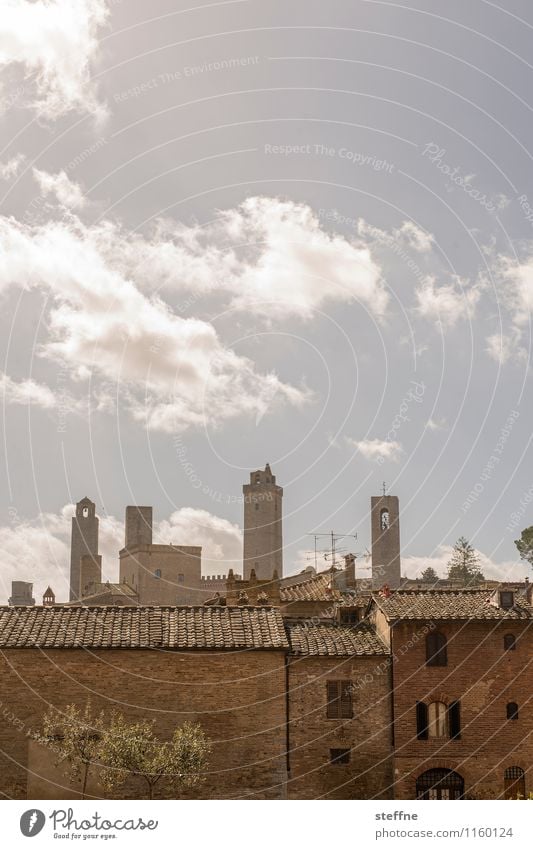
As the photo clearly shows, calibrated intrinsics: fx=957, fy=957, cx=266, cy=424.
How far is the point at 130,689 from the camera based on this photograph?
34125 millimetres

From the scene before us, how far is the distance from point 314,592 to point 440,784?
1685 cm

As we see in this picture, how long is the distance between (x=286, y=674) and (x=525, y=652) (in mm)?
9272

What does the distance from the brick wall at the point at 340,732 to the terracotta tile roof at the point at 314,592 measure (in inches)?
414

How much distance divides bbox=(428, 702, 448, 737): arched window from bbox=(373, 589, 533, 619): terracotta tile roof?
3299 mm

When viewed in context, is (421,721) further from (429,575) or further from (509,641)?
(429,575)

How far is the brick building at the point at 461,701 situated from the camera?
115 ft

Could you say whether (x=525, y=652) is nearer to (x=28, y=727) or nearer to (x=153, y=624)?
(x=153, y=624)

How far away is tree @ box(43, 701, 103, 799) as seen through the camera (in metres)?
31.3

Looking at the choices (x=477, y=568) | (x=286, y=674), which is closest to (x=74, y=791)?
(x=286, y=674)

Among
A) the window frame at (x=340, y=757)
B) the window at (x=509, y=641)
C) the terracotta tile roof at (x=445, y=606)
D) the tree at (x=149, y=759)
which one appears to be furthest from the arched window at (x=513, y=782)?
the tree at (x=149, y=759)

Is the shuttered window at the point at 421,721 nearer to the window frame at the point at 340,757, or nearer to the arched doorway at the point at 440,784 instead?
the arched doorway at the point at 440,784

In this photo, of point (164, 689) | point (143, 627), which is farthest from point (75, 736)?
point (143, 627)

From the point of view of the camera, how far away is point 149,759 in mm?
31500

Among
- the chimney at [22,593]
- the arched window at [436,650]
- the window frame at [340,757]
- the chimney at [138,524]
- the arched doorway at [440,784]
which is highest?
the chimney at [138,524]
